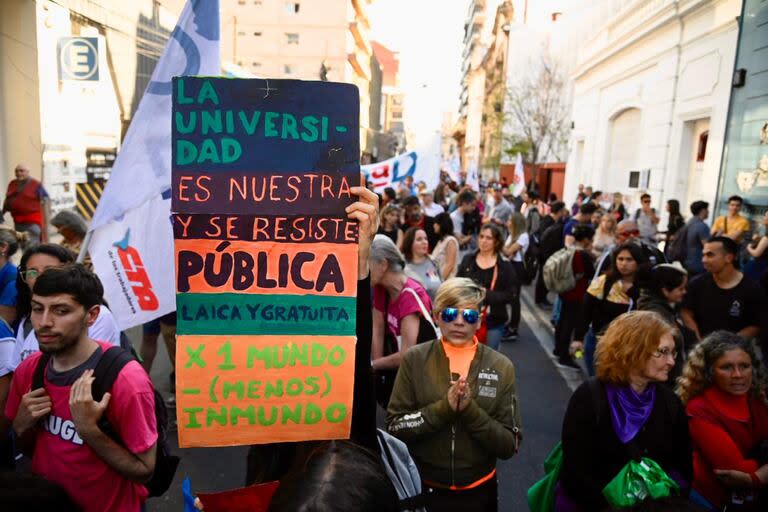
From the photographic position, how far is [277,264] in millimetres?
1988

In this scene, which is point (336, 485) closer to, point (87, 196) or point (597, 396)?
point (597, 396)

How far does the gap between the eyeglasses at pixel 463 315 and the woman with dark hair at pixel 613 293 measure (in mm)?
2439

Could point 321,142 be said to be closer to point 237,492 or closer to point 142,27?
point 237,492

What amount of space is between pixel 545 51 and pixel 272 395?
122ft

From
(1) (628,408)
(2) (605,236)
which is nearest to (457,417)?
(1) (628,408)

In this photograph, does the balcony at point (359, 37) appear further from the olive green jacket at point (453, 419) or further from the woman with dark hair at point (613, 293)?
the olive green jacket at point (453, 419)

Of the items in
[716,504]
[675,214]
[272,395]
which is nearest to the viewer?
[272,395]

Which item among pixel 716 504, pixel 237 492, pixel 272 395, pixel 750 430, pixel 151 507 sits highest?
pixel 272 395

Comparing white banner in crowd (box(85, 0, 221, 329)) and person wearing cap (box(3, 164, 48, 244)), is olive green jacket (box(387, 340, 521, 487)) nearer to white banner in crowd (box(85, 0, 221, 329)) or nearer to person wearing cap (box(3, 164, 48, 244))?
white banner in crowd (box(85, 0, 221, 329))

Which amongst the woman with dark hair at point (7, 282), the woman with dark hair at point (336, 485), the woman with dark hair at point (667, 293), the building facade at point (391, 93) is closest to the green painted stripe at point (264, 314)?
the woman with dark hair at point (336, 485)

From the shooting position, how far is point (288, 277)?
1988mm

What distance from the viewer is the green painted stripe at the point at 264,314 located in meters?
1.94

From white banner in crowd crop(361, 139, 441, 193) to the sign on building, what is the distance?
5228 millimetres

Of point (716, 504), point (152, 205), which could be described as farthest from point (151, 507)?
point (716, 504)
